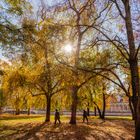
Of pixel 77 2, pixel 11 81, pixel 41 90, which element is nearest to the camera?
pixel 77 2

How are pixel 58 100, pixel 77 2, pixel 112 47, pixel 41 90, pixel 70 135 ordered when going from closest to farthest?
pixel 70 135 → pixel 112 47 → pixel 77 2 → pixel 41 90 → pixel 58 100

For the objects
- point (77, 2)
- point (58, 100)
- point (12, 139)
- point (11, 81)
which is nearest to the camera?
point (12, 139)

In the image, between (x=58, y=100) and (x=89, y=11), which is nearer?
(x=89, y=11)

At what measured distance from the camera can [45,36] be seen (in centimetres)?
1966

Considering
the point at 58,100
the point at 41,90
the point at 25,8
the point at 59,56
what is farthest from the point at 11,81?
the point at 25,8

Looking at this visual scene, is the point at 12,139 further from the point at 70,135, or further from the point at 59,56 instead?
the point at 59,56

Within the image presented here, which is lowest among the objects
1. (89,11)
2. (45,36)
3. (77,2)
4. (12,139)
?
(12,139)

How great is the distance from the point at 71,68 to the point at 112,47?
161 inches

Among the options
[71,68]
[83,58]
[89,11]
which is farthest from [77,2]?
[71,68]

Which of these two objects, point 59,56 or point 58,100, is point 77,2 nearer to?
point 59,56

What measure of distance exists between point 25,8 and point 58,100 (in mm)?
20994

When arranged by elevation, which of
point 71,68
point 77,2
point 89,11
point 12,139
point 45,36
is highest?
point 77,2

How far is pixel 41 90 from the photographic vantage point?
3400cm

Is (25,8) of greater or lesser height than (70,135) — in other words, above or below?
above
